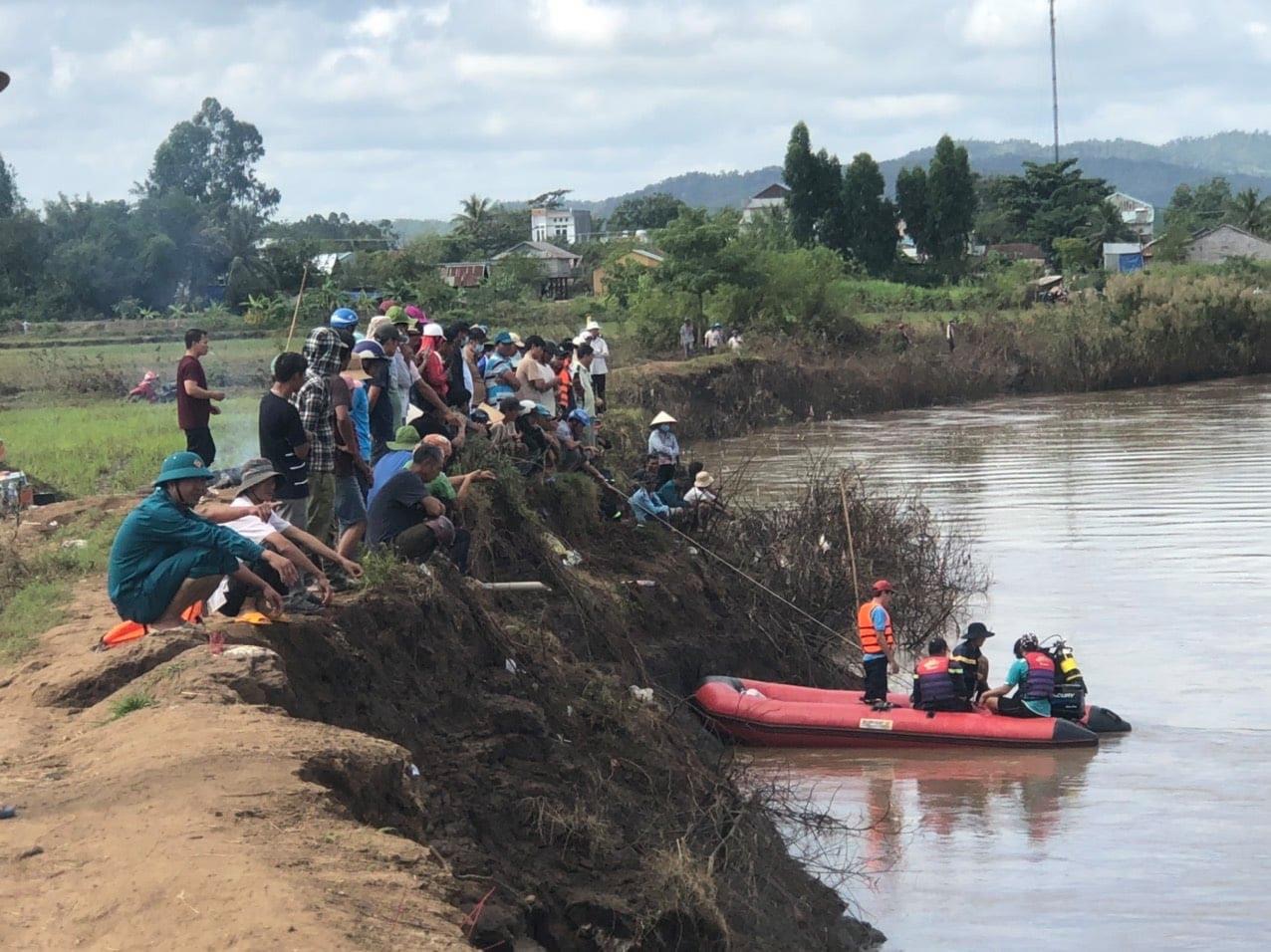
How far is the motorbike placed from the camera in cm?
2727

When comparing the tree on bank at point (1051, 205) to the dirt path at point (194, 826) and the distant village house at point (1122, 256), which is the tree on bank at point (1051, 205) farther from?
the dirt path at point (194, 826)

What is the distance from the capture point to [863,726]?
15344mm

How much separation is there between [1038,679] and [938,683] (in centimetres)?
94

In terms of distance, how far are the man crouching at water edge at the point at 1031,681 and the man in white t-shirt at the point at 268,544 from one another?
7.84 m

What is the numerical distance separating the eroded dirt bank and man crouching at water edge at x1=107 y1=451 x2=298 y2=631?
24 cm

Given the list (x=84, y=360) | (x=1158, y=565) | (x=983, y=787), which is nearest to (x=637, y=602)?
(x=983, y=787)

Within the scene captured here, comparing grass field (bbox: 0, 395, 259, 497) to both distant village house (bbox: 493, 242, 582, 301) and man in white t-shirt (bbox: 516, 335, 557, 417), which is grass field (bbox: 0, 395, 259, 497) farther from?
distant village house (bbox: 493, 242, 582, 301)

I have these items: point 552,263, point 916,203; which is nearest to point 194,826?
point 916,203

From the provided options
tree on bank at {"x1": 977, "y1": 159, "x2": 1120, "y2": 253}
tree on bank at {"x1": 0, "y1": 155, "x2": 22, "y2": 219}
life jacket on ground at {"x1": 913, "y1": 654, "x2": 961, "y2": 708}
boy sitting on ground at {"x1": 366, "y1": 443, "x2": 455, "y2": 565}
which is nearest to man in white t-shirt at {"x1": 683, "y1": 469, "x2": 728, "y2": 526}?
life jacket on ground at {"x1": 913, "y1": 654, "x2": 961, "y2": 708}

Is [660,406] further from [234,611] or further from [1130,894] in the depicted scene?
[234,611]

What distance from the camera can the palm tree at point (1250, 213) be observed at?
100500 mm

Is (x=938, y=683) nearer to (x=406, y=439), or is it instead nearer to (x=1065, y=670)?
(x=1065, y=670)

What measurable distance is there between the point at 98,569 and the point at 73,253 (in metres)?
33.2

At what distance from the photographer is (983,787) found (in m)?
14.5
